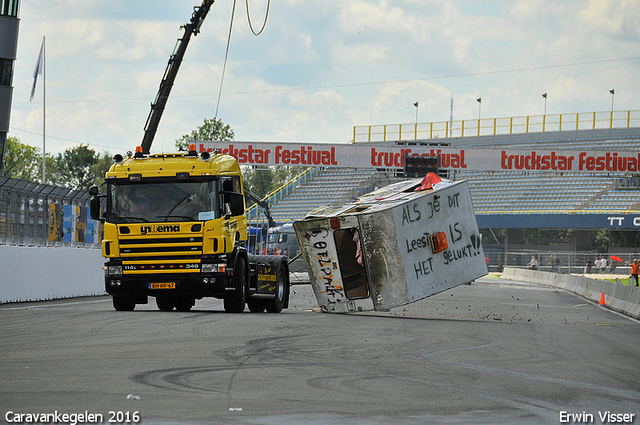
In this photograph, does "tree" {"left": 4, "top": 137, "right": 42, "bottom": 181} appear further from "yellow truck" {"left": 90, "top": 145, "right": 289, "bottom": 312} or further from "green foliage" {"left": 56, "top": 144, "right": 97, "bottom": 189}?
"yellow truck" {"left": 90, "top": 145, "right": 289, "bottom": 312}

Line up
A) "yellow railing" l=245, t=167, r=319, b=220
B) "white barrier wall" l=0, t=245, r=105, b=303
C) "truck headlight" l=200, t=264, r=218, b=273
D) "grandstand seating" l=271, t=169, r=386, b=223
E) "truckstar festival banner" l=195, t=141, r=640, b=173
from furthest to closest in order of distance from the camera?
"yellow railing" l=245, t=167, r=319, b=220, "grandstand seating" l=271, t=169, r=386, b=223, "truckstar festival banner" l=195, t=141, r=640, b=173, "white barrier wall" l=0, t=245, r=105, b=303, "truck headlight" l=200, t=264, r=218, b=273

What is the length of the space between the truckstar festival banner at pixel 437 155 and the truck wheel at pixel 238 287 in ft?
92.1

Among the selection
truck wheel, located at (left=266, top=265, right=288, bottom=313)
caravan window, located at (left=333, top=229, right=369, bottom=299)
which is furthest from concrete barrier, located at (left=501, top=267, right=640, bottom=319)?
truck wheel, located at (left=266, top=265, right=288, bottom=313)

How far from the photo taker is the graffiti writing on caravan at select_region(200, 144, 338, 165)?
149 ft

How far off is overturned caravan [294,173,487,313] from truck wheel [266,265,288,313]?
0.87 m

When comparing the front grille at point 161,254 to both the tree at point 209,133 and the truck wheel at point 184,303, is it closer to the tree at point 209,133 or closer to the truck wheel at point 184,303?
the truck wheel at point 184,303

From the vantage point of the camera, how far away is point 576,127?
6712cm

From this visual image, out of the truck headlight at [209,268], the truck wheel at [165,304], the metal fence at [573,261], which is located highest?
the truck headlight at [209,268]

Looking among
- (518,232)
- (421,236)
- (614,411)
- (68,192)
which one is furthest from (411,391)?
(518,232)

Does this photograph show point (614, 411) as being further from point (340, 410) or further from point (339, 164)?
point (339, 164)

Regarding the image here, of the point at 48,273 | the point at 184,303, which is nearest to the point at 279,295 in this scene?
the point at 184,303

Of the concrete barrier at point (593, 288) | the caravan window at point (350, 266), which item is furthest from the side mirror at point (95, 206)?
the concrete barrier at point (593, 288)

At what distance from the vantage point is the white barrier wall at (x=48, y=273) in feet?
66.1

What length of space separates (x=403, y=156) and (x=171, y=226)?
31.2 metres
